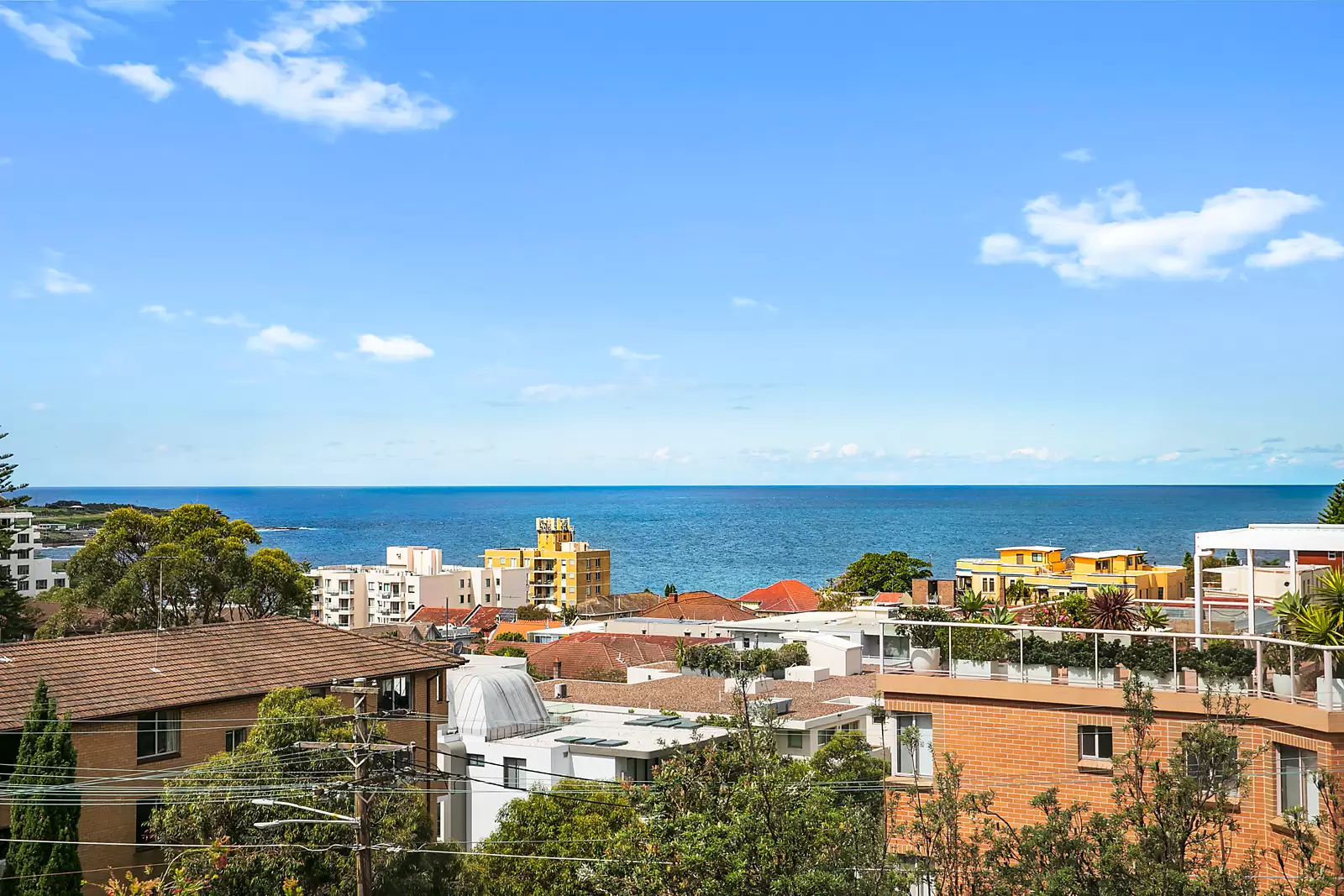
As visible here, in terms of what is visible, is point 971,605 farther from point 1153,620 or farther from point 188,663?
point 188,663

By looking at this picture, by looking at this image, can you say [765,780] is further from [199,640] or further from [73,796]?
[199,640]

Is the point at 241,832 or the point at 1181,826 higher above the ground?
the point at 1181,826

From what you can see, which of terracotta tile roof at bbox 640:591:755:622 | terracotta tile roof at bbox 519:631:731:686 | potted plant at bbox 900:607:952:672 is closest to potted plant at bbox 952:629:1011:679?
potted plant at bbox 900:607:952:672

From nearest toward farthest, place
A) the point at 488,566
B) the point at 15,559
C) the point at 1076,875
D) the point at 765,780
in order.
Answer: the point at 1076,875 → the point at 765,780 → the point at 15,559 → the point at 488,566

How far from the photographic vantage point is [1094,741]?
57.4ft

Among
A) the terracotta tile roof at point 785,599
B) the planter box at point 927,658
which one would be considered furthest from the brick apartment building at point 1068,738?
the terracotta tile roof at point 785,599

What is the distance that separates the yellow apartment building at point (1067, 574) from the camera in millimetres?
63375

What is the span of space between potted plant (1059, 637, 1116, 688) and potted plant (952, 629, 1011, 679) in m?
0.90

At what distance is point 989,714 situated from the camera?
18250mm

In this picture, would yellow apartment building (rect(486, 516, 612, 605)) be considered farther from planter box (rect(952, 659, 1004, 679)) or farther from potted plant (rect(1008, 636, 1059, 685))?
potted plant (rect(1008, 636, 1059, 685))

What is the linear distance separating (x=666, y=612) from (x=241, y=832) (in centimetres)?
7407

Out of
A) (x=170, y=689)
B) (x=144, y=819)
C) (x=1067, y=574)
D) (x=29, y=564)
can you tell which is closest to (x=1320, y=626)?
(x=144, y=819)

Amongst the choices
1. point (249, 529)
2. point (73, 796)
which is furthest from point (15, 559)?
point (73, 796)

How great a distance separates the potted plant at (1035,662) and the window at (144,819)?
62.1 ft
